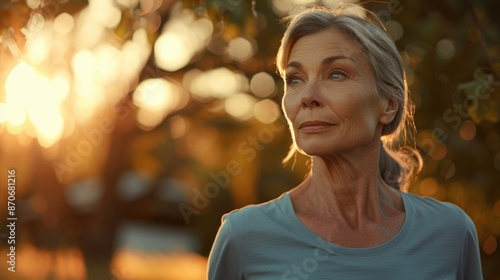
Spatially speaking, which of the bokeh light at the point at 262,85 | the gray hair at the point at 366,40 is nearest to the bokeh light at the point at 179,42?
the bokeh light at the point at 262,85

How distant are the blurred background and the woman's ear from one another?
33.6 inches

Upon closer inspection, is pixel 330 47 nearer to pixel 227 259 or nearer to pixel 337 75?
pixel 337 75

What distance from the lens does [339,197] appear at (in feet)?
9.18

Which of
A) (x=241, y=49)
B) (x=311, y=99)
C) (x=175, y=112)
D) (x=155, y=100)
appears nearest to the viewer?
(x=311, y=99)

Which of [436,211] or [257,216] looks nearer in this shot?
[257,216]

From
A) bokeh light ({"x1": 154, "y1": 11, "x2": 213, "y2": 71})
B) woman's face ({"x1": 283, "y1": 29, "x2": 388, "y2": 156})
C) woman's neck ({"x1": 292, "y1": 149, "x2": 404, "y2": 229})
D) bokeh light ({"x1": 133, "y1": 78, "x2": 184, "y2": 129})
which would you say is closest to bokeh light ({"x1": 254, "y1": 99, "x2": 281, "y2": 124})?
bokeh light ({"x1": 154, "y1": 11, "x2": 213, "y2": 71})

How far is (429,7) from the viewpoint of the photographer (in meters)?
5.17

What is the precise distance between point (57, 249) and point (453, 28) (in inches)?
371

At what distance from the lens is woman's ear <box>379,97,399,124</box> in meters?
2.82

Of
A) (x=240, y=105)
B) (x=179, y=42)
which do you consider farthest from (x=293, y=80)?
(x=179, y=42)

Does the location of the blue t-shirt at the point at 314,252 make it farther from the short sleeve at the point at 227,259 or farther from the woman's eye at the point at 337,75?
the woman's eye at the point at 337,75

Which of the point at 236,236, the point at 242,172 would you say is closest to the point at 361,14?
the point at 236,236

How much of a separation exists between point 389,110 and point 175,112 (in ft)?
28.3

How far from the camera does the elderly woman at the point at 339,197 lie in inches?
105
